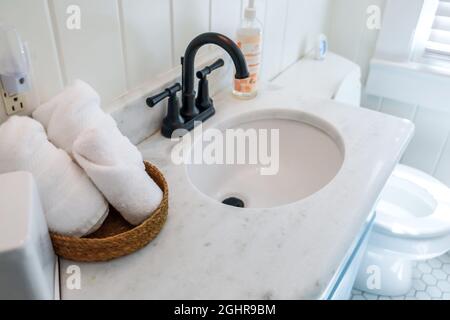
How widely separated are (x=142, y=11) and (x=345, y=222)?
1.62 feet

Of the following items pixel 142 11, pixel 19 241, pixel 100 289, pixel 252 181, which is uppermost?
pixel 142 11

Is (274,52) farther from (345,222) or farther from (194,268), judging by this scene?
(194,268)

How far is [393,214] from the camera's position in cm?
137

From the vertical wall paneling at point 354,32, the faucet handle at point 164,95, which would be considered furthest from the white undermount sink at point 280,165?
the vertical wall paneling at point 354,32

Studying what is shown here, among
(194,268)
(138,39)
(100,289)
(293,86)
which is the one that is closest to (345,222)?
(194,268)

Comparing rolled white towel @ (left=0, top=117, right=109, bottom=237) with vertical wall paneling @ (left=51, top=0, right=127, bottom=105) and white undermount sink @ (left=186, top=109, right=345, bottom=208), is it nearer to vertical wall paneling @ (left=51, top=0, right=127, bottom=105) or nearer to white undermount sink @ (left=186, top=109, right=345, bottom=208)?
vertical wall paneling @ (left=51, top=0, right=127, bottom=105)

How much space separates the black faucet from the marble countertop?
0.28 ft

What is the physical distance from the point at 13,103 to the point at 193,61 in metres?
0.32

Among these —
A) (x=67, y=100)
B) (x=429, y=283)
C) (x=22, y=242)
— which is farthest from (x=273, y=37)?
(x=429, y=283)

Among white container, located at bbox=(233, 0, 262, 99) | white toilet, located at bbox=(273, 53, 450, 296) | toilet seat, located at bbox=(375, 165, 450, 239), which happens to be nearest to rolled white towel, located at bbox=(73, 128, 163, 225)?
white container, located at bbox=(233, 0, 262, 99)

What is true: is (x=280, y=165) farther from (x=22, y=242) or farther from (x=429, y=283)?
(x=429, y=283)

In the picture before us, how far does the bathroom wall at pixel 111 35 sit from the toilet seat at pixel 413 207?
0.73 meters

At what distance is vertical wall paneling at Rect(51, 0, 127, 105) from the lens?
59 centimetres
